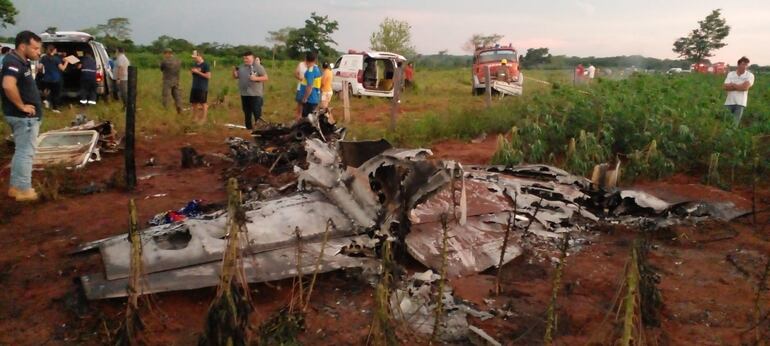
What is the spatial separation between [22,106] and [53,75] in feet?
22.8

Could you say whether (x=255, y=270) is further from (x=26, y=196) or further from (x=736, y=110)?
(x=736, y=110)

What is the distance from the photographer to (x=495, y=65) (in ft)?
63.5

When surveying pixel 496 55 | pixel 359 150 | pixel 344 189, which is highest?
pixel 496 55

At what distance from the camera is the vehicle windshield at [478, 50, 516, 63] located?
19.8m

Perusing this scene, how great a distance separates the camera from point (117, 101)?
506 inches

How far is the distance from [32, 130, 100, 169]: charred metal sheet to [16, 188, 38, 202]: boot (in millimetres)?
1189

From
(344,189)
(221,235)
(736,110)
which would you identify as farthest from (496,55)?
(221,235)

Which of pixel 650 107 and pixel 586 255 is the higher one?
pixel 650 107

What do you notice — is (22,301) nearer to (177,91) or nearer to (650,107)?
(650,107)

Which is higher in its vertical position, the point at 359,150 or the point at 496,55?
the point at 496,55

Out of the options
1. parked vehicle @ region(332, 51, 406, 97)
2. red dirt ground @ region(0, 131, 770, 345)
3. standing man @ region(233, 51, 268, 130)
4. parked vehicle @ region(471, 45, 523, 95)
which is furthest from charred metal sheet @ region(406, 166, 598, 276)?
parked vehicle @ region(471, 45, 523, 95)

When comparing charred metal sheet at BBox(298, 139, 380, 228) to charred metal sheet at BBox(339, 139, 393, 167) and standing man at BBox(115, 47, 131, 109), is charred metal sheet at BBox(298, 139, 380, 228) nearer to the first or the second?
charred metal sheet at BBox(339, 139, 393, 167)

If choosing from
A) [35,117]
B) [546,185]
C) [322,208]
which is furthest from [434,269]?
[35,117]

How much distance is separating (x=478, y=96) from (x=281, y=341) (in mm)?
17573
